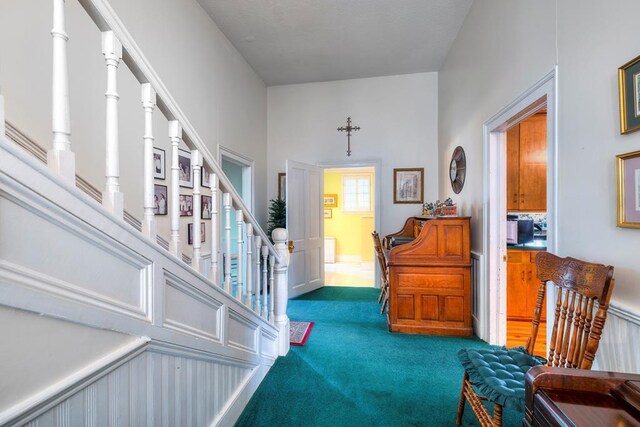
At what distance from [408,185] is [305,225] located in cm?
180

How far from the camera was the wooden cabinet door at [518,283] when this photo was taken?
3.24 m

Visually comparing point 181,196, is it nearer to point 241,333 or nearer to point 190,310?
point 241,333

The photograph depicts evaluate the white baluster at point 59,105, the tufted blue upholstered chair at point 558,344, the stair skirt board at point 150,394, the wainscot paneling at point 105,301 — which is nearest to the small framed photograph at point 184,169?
the wainscot paneling at point 105,301

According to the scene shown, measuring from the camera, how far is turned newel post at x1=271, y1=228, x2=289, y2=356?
8.07 feet

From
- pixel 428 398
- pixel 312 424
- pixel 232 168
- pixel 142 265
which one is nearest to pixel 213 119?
pixel 232 168

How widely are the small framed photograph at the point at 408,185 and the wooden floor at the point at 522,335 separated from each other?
2.12 meters

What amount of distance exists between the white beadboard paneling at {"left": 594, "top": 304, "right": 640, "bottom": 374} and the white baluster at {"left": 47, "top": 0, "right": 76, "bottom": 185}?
84.1 inches

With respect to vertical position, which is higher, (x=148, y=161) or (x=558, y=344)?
(x=148, y=161)

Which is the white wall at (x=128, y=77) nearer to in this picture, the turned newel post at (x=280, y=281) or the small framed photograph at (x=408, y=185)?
the turned newel post at (x=280, y=281)

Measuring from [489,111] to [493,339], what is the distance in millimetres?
2126

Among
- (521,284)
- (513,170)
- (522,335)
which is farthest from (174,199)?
(513,170)

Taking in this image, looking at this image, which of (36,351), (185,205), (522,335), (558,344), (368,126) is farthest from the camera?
(368,126)

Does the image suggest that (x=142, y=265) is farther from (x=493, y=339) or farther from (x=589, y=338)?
(x=493, y=339)

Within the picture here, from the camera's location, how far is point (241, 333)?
72.8 inches
